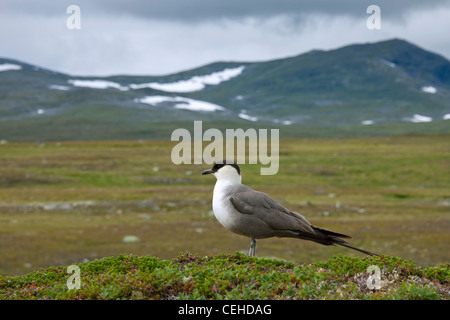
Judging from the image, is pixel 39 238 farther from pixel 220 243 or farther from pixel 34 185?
pixel 34 185

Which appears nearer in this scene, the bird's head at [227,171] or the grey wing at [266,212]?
the grey wing at [266,212]

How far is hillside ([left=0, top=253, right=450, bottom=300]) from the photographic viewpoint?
912 cm

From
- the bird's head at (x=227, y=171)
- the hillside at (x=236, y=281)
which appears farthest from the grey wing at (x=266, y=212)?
the hillside at (x=236, y=281)

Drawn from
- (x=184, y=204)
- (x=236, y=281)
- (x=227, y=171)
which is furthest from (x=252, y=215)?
(x=184, y=204)

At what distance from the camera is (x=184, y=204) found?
2314 inches

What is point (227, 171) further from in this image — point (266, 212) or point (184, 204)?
point (184, 204)

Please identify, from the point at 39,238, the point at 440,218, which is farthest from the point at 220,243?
the point at 440,218

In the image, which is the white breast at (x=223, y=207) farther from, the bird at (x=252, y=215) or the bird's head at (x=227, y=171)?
the bird's head at (x=227, y=171)

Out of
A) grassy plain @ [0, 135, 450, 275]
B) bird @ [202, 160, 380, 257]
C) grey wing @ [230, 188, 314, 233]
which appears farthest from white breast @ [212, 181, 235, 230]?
grassy plain @ [0, 135, 450, 275]

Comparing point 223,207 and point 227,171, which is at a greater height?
point 227,171

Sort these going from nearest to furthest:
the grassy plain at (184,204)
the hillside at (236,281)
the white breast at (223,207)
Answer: the hillside at (236,281) < the white breast at (223,207) < the grassy plain at (184,204)

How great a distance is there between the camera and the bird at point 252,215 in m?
11.1

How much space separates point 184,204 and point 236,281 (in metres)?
49.2

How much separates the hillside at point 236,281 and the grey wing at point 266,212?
27.6 inches
